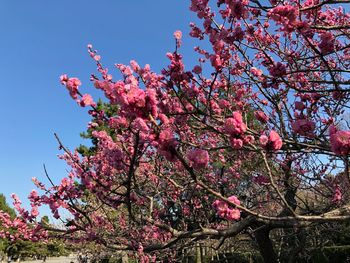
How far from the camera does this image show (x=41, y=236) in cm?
471

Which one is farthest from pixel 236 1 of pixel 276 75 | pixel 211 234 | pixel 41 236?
pixel 41 236

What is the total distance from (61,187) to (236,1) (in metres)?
Answer: 3.09

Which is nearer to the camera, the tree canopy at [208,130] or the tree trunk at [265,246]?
the tree canopy at [208,130]

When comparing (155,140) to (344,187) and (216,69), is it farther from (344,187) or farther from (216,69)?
(344,187)

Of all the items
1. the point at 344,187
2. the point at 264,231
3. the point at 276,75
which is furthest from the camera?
the point at 264,231

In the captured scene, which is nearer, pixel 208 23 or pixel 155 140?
pixel 155 140

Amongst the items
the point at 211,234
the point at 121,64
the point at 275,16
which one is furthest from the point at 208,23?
the point at 211,234

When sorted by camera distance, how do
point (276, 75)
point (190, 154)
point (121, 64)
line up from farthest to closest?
point (121, 64) → point (276, 75) → point (190, 154)

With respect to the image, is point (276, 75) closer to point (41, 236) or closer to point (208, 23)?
point (208, 23)

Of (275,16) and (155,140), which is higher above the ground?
Answer: (275,16)

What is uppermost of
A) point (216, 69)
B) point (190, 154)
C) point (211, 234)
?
point (216, 69)

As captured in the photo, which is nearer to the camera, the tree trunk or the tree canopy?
the tree canopy

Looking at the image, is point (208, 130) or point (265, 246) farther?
point (265, 246)

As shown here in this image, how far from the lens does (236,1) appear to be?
3252mm
